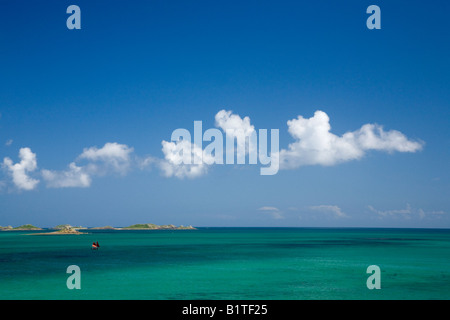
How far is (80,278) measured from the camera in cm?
4316

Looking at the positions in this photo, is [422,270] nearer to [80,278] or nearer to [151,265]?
[151,265]

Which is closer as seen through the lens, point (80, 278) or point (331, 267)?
point (80, 278)
